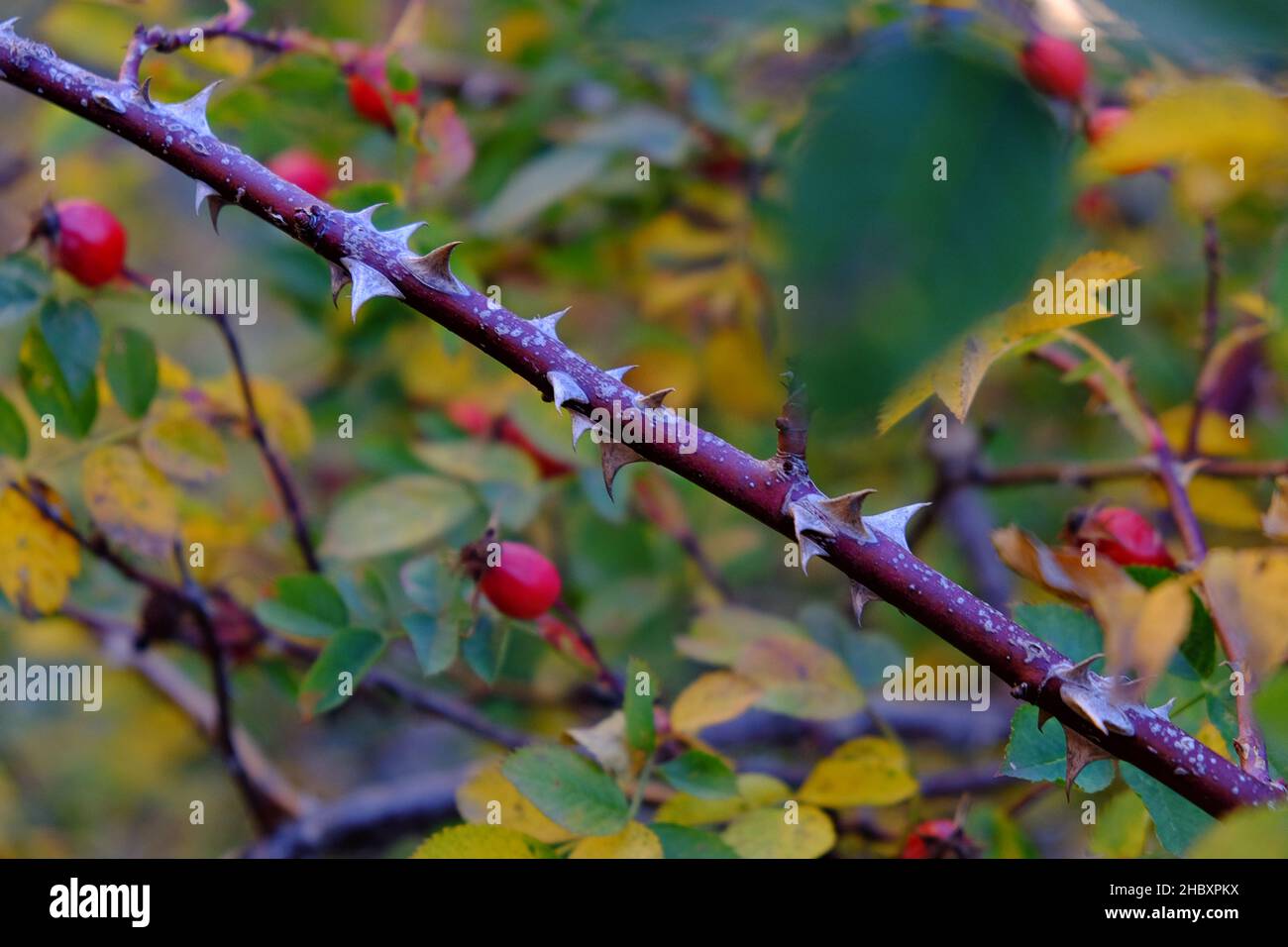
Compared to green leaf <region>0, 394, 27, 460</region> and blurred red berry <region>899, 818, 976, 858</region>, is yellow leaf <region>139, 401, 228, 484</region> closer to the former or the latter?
green leaf <region>0, 394, 27, 460</region>

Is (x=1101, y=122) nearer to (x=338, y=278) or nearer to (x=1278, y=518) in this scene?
(x=1278, y=518)

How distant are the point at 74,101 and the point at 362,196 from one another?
0.32m

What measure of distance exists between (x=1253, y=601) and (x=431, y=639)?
2.06 feet

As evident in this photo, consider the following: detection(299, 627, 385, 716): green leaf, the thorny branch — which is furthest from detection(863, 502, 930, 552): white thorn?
detection(299, 627, 385, 716): green leaf

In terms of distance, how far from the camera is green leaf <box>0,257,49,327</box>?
989mm

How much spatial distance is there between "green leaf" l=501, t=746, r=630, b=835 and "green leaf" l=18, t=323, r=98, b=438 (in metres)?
0.57

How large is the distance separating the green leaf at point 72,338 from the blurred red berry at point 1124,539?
0.94 metres

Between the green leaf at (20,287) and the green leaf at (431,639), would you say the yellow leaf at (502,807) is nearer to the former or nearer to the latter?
the green leaf at (431,639)

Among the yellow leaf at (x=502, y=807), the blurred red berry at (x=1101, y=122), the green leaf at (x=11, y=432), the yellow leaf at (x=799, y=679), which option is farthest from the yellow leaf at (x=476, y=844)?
the blurred red berry at (x=1101, y=122)

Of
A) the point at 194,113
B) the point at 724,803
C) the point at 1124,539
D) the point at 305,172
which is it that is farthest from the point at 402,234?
the point at 305,172

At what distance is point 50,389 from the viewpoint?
3.35 feet

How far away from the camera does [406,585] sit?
0.93 meters
